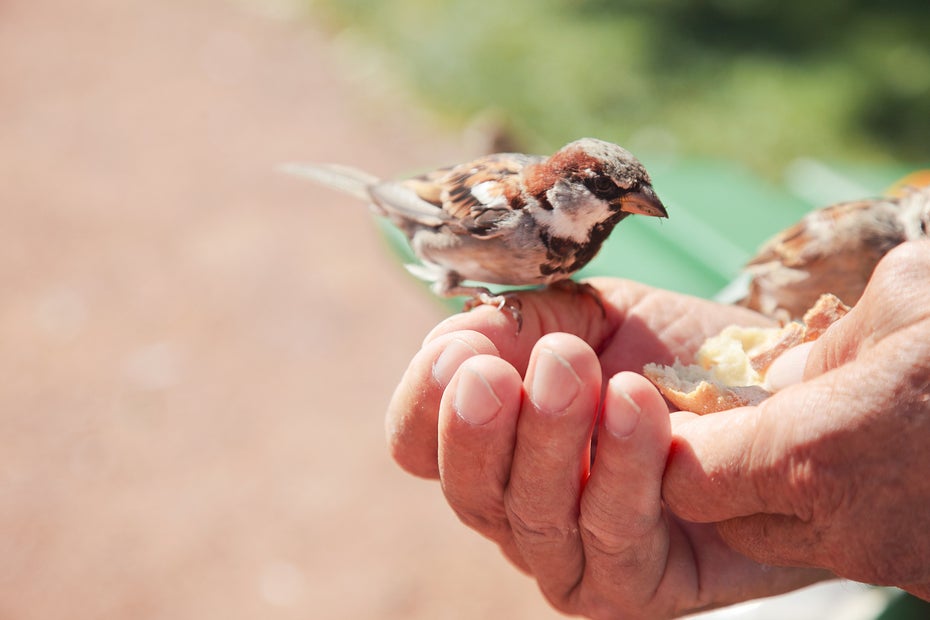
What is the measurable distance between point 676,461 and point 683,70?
7.41 m

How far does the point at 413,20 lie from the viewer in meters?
9.80

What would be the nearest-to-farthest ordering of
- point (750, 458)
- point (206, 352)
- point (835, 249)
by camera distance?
1. point (750, 458)
2. point (835, 249)
3. point (206, 352)

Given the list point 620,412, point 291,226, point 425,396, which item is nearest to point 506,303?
point 425,396

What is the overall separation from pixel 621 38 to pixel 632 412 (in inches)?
316

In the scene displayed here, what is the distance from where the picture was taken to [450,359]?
1.99 meters

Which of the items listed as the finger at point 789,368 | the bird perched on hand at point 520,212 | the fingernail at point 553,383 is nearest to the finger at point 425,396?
the fingernail at point 553,383

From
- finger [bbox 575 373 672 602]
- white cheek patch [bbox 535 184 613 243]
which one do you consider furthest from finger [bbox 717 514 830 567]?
white cheek patch [bbox 535 184 613 243]

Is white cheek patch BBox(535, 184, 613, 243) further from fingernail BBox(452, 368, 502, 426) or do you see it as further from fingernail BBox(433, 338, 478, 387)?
fingernail BBox(452, 368, 502, 426)

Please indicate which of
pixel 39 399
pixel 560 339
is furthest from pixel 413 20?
pixel 560 339

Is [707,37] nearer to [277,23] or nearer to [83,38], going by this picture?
[277,23]

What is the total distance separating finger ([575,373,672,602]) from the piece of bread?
30 cm

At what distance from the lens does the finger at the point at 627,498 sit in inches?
70.6

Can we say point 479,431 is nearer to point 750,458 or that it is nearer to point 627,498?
point 627,498

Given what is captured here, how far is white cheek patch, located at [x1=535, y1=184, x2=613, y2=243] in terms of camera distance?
7.97ft
